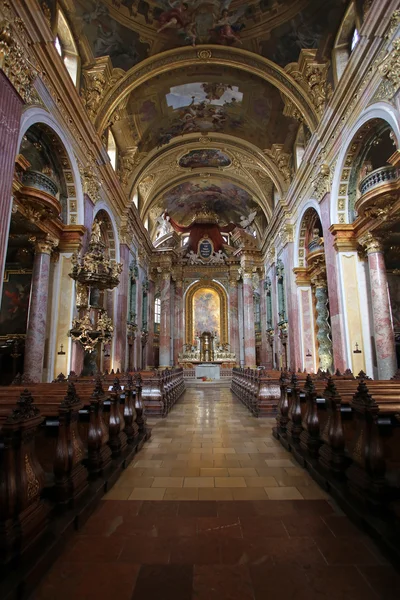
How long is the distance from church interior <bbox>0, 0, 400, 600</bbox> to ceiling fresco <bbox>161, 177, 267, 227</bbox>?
278mm

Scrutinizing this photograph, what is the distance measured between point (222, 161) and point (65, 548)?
2112 centimetres

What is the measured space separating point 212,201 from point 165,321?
10.2m

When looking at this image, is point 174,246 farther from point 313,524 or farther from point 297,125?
point 313,524

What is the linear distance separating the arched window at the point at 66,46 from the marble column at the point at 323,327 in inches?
469

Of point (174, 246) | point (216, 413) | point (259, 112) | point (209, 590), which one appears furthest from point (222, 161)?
point (209, 590)

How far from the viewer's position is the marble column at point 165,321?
892 inches

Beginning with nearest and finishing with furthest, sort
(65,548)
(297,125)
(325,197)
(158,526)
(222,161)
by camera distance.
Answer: (65,548) < (158,526) < (325,197) < (297,125) < (222,161)

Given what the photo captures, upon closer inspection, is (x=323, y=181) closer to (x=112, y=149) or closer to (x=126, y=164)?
(x=126, y=164)

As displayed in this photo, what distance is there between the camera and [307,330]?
48.2 feet

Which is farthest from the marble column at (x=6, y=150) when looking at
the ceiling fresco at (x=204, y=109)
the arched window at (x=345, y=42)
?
the arched window at (x=345, y=42)

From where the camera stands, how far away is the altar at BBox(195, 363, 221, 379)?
20.9m

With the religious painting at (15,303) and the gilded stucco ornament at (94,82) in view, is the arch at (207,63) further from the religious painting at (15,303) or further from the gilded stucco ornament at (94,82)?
the religious painting at (15,303)

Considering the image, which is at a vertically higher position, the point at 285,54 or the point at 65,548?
the point at 285,54

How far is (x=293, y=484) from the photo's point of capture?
3.71 metres
